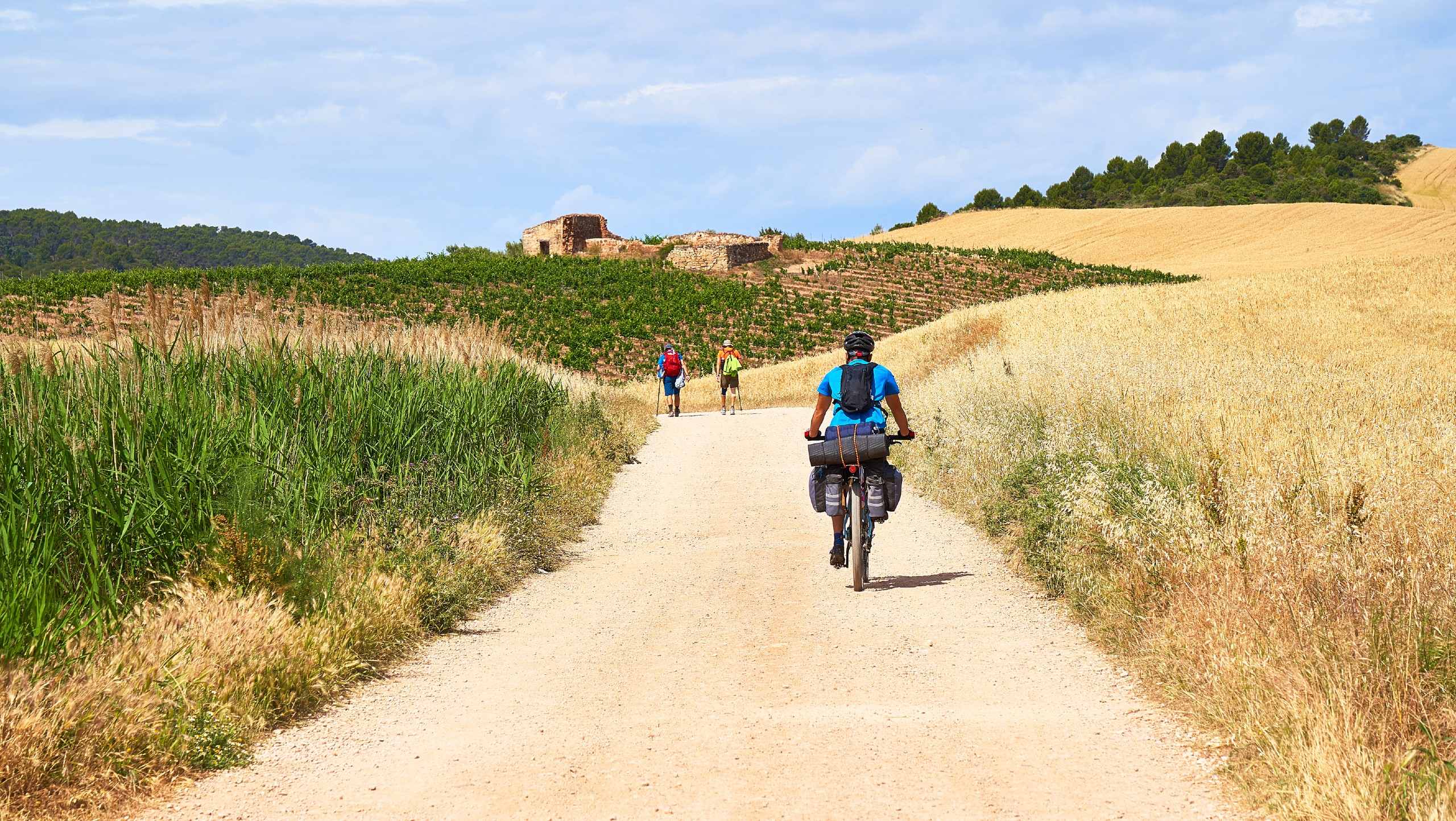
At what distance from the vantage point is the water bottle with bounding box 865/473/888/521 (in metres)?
8.54

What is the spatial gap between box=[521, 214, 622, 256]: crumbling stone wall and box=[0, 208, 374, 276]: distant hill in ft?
128

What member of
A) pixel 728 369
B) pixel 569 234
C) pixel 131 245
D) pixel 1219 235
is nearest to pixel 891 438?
pixel 728 369

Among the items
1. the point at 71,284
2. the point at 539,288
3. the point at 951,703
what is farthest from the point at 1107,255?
the point at 951,703

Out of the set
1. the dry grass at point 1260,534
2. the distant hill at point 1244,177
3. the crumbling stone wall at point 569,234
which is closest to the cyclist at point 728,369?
the dry grass at point 1260,534

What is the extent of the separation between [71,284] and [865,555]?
2343 inches

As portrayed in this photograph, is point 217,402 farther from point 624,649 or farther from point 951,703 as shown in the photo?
point 951,703

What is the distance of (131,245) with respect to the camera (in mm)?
120625

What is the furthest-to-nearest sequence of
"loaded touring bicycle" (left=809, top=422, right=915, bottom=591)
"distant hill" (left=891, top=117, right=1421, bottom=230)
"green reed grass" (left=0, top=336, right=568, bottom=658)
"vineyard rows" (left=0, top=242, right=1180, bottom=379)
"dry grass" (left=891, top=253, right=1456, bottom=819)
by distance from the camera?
1. "distant hill" (left=891, top=117, right=1421, bottom=230)
2. "vineyard rows" (left=0, top=242, right=1180, bottom=379)
3. "loaded touring bicycle" (left=809, top=422, right=915, bottom=591)
4. "green reed grass" (left=0, top=336, right=568, bottom=658)
5. "dry grass" (left=891, top=253, right=1456, bottom=819)

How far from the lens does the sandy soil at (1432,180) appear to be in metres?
101

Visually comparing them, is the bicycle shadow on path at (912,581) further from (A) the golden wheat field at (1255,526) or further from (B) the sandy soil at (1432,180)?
(B) the sandy soil at (1432,180)

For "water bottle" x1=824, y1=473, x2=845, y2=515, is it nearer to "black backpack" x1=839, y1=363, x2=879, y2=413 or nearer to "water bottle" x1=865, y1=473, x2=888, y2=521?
→ "water bottle" x1=865, y1=473, x2=888, y2=521

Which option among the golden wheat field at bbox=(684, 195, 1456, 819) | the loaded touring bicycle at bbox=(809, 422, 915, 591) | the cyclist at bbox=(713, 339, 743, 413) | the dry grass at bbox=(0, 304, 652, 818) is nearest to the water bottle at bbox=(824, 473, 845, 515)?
the loaded touring bicycle at bbox=(809, 422, 915, 591)

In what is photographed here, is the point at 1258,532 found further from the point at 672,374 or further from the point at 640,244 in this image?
the point at 640,244

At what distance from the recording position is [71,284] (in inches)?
2167
